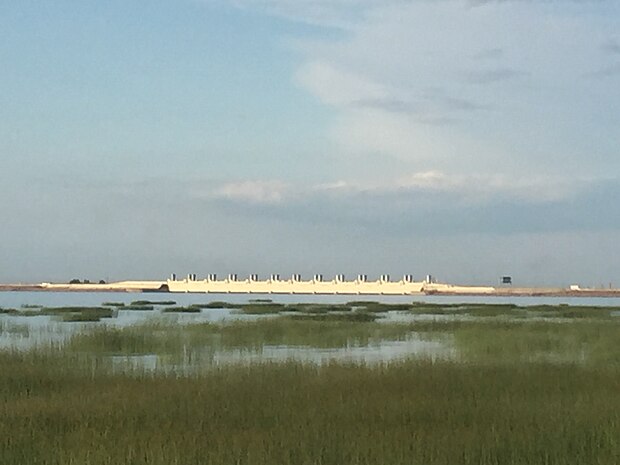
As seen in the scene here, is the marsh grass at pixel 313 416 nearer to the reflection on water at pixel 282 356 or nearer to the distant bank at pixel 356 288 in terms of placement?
the reflection on water at pixel 282 356

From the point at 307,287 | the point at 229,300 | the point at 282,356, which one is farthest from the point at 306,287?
the point at 282,356

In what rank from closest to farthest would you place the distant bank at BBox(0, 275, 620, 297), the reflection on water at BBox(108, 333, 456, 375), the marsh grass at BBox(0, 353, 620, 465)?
the marsh grass at BBox(0, 353, 620, 465) → the reflection on water at BBox(108, 333, 456, 375) → the distant bank at BBox(0, 275, 620, 297)

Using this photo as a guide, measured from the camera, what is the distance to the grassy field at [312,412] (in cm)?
1067

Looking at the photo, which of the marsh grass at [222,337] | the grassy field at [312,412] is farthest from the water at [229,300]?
the grassy field at [312,412]

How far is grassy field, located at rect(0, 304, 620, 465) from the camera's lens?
10672 millimetres

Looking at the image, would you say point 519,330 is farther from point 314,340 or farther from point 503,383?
point 503,383

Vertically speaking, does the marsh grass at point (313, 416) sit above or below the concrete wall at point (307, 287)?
below

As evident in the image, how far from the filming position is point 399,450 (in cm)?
1062

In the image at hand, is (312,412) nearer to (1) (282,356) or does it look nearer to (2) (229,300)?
(1) (282,356)

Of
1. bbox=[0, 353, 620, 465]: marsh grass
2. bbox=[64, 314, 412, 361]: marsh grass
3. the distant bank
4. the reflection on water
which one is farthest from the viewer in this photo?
the distant bank

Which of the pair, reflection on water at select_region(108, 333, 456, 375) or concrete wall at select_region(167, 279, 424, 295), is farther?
concrete wall at select_region(167, 279, 424, 295)

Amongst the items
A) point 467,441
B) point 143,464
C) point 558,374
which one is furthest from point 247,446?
point 558,374

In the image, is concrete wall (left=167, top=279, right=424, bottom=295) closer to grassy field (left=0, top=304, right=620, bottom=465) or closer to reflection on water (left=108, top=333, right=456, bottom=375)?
reflection on water (left=108, top=333, right=456, bottom=375)

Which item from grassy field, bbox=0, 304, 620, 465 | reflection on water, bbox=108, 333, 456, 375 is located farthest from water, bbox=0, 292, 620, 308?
grassy field, bbox=0, 304, 620, 465
